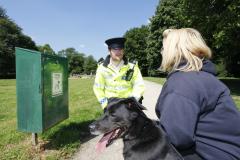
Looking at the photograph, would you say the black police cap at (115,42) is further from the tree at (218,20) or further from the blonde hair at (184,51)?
the tree at (218,20)

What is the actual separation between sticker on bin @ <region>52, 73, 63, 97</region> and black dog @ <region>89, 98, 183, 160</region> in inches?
157

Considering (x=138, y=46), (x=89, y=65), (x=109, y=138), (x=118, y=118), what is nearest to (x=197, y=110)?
(x=118, y=118)

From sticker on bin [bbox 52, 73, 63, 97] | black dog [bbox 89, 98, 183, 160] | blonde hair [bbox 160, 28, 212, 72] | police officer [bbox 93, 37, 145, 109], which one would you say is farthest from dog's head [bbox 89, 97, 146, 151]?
sticker on bin [bbox 52, 73, 63, 97]

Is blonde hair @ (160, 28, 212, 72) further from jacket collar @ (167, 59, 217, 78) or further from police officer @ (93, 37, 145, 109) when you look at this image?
police officer @ (93, 37, 145, 109)

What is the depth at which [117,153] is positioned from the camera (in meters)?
6.43

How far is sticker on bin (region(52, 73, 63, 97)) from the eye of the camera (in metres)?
7.41

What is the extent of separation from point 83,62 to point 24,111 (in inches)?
6160

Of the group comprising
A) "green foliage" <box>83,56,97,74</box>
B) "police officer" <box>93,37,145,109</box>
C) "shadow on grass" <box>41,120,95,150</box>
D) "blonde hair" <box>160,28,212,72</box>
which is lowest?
"shadow on grass" <box>41,120,95,150</box>

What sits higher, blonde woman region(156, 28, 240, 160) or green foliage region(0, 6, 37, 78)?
green foliage region(0, 6, 37, 78)

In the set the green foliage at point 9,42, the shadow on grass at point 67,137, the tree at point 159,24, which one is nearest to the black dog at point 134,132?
the shadow on grass at point 67,137

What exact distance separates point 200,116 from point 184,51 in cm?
56

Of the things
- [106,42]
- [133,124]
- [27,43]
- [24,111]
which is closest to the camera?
[133,124]

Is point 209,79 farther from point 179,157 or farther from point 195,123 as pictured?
point 179,157

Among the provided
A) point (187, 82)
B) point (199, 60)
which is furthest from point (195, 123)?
point (199, 60)
